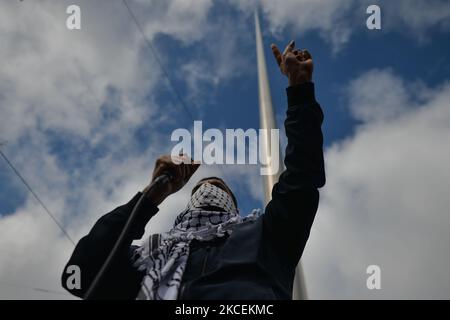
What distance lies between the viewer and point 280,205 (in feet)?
4.49

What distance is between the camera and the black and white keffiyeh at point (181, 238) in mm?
1216

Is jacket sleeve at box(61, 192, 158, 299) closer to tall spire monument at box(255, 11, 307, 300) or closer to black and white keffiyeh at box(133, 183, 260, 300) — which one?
black and white keffiyeh at box(133, 183, 260, 300)

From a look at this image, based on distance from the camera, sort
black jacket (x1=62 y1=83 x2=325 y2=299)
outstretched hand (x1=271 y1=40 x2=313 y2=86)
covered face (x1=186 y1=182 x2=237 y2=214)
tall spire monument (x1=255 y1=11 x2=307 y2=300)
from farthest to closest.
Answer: tall spire monument (x1=255 y1=11 x2=307 y2=300) < covered face (x1=186 y1=182 x2=237 y2=214) < outstretched hand (x1=271 y1=40 x2=313 y2=86) < black jacket (x1=62 y1=83 x2=325 y2=299)

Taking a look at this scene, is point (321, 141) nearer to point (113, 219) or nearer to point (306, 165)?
point (306, 165)

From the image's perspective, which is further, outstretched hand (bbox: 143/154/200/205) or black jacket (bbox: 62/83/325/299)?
outstretched hand (bbox: 143/154/200/205)

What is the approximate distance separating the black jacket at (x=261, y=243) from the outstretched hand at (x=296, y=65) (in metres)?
0.05

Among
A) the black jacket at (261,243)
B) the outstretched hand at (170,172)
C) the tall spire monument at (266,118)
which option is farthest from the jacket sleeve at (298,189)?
the tall spire monument at (266,118)

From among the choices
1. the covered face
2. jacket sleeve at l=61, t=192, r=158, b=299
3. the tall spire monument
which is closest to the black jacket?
jacket sleeve at l=61, t=192, r=158, b=299

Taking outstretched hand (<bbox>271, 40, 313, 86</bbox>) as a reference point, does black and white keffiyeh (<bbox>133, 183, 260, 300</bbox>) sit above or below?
below

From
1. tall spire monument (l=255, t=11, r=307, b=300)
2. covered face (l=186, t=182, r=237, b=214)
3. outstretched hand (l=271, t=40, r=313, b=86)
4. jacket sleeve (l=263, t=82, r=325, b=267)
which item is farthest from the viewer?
tall spire monument (l=255, t=11, r=307, b=300)

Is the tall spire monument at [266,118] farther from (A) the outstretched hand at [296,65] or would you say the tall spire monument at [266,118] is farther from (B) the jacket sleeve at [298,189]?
(B) the jacket sleeve at [298,189]

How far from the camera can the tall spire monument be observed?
4.64m
